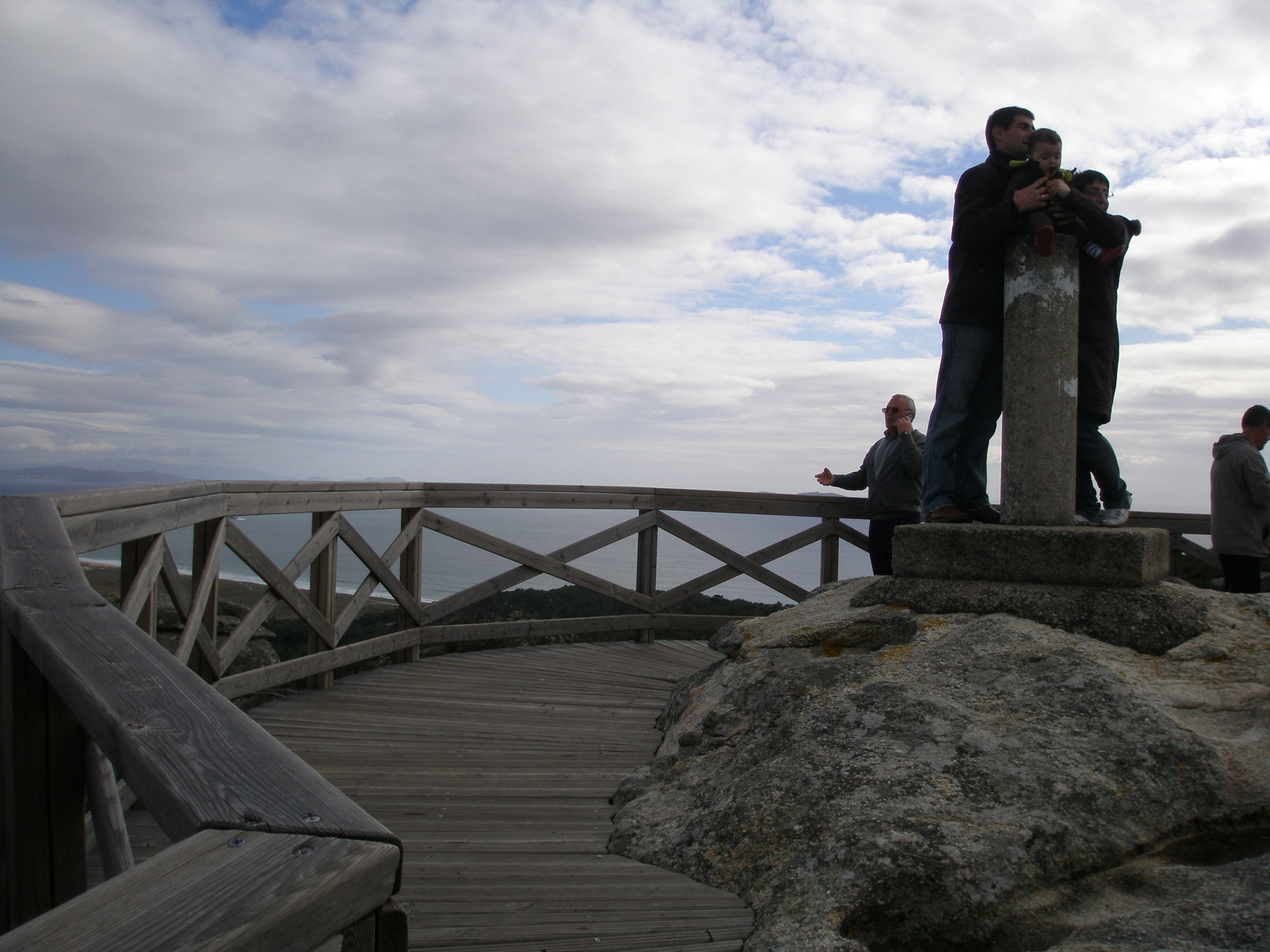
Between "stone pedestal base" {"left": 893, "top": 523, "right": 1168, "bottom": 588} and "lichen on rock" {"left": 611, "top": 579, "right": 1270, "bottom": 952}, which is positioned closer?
"lichen on rock" {"left": 611, "top": 579, "right": 1270, "bottom": 952}

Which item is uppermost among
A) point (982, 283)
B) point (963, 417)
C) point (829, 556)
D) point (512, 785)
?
point (982, 283)

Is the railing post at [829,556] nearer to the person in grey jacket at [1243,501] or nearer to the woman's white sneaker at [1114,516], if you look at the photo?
the person in grey jacket at [1243,501]

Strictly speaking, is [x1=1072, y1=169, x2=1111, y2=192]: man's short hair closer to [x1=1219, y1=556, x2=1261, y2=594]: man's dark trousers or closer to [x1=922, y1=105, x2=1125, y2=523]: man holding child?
[x1=922, y1=105, x2=1125, y2=523]: man holding child

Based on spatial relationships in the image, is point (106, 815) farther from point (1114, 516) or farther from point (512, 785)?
point (1114, 516)

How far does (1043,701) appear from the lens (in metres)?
2.48

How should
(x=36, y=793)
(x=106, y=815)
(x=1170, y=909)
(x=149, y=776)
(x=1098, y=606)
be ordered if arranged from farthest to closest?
(x=1098, y=606)
(x=1170, y=909)
(x=36, y=793)
(x=106, y=815)
(x=149, y=776)

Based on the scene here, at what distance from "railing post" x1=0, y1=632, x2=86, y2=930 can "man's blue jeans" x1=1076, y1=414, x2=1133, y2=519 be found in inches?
142

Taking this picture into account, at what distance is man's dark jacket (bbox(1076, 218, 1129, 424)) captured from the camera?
3.61m

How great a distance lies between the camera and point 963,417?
3674 millimetres

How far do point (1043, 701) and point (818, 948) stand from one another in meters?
1.11

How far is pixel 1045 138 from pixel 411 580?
4.28 m

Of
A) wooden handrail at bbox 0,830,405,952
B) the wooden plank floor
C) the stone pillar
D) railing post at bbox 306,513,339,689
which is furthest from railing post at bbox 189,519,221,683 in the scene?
the stone pillar

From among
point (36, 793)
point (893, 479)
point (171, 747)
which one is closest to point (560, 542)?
point (893, 479)

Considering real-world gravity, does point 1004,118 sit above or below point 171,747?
above
